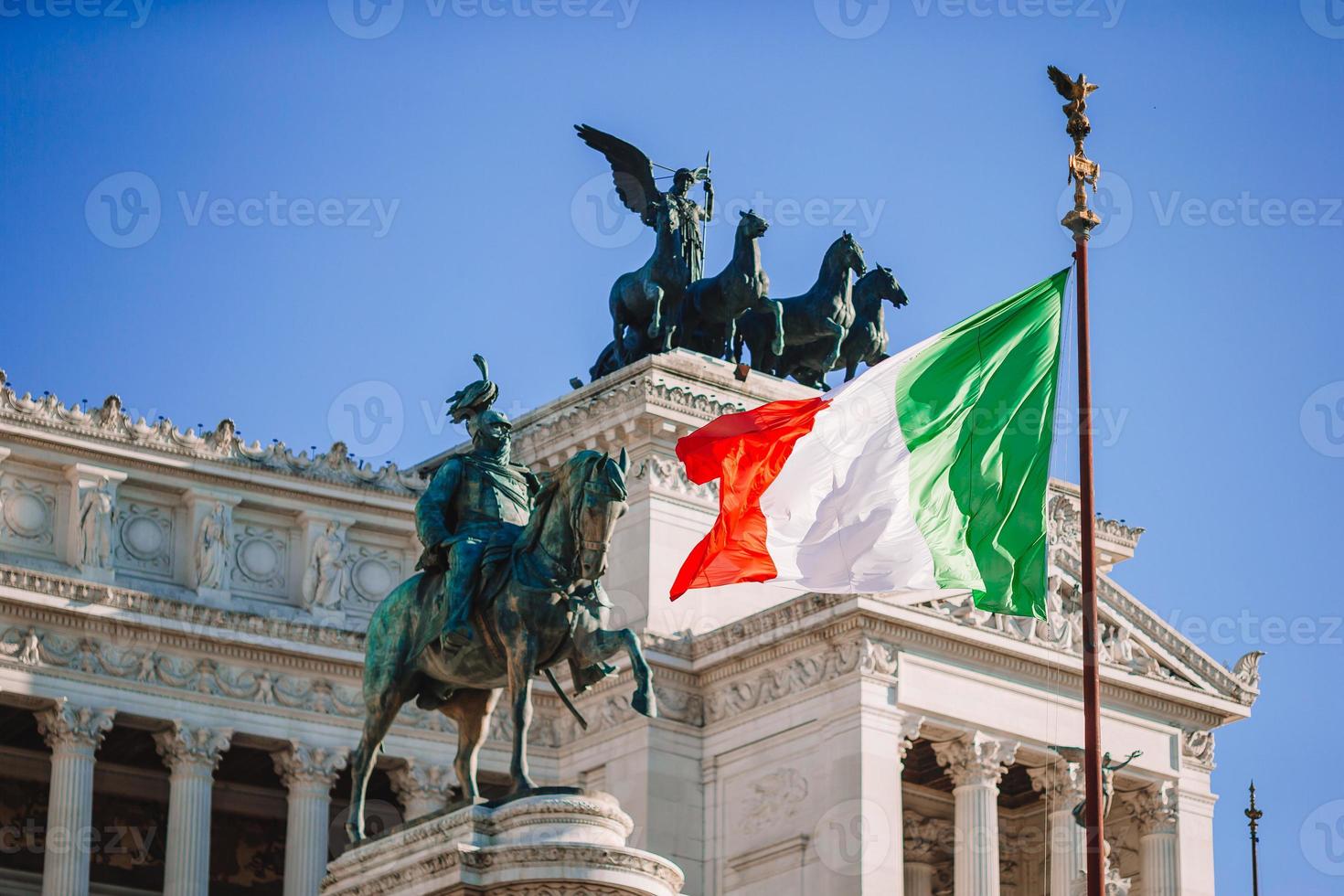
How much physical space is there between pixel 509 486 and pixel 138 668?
2321 centimetres

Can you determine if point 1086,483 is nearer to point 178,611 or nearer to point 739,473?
point 739,473

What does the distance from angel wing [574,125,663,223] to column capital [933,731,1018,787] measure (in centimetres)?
1228

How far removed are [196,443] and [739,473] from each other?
25.5 m

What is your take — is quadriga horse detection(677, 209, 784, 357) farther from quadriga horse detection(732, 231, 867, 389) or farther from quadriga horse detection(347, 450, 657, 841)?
quadriga horse detection(347, 450, 657, 841)

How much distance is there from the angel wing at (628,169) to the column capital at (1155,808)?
1376cm

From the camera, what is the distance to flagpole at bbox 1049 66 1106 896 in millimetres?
30703

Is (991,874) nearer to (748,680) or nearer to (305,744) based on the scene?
(748,680)

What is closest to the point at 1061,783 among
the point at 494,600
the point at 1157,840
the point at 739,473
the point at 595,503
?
the point at 1157,840

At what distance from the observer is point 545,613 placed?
103ft

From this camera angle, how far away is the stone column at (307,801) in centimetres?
5569

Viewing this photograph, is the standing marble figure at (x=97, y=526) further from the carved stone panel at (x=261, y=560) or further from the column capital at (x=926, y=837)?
the column capital at (x=926, y=837)

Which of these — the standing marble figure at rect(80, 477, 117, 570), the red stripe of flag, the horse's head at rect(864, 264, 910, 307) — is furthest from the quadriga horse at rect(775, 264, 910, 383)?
the red stripe of flag

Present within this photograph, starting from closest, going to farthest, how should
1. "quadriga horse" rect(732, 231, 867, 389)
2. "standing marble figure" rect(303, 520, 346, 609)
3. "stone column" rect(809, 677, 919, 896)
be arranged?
1. "stone column" rect(809, 677, 919, 896)
2. "standing marble figure" rect(303, 520, 346, 609)
3. "quadriga horse" rect(732, 231, 867, 389)

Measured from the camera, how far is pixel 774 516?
1326 inches
